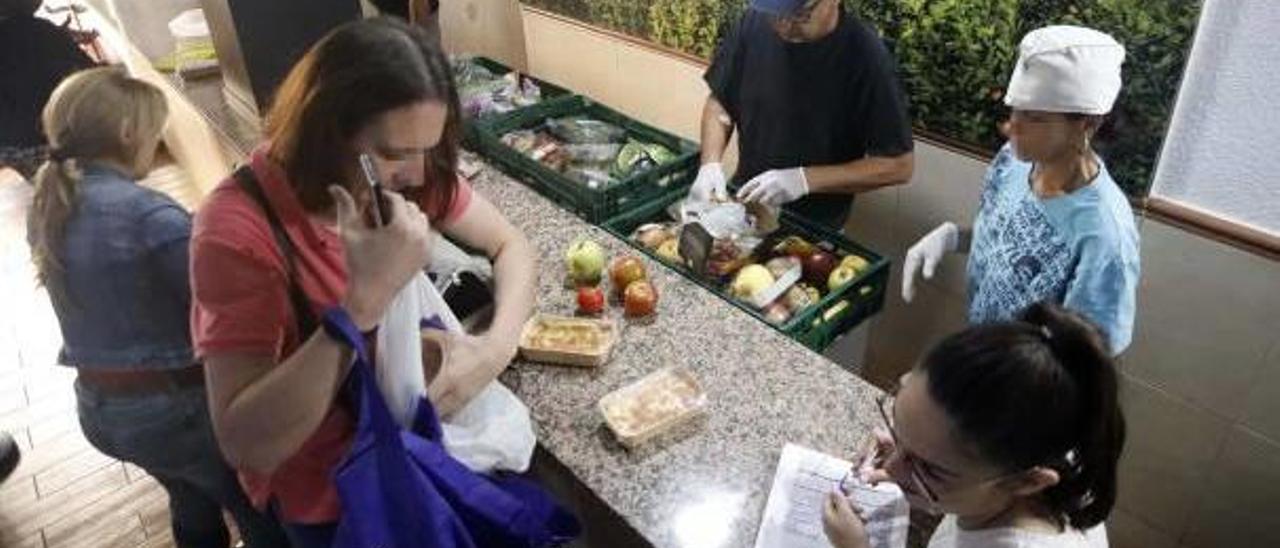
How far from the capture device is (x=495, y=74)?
3.66m

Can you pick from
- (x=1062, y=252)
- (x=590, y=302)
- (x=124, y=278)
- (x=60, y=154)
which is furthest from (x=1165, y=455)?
(x=60, y=154)

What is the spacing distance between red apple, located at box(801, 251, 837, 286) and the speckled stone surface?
331mm

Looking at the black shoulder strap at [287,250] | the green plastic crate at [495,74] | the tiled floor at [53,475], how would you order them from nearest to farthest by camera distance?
the black shoulder strap at [287,250] < the tiled floor at [53,475] < the green plastic crate at [495,74]

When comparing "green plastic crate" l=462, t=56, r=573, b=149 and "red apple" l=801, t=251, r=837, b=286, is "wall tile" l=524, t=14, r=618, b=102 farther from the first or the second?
"red apple" l=801, t=251, r=837, b=286

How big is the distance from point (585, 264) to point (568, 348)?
0.34 meters

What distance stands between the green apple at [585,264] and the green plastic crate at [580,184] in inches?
14.6

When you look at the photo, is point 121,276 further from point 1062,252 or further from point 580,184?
point 1062,252

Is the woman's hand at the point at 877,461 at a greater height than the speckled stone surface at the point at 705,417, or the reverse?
the woman's hand at the point at 877,461

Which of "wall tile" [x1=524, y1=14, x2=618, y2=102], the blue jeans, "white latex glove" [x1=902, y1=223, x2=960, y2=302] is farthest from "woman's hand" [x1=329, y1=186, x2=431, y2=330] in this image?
"wall tile" [x1=524, y1=14, x2=618, y2=102]

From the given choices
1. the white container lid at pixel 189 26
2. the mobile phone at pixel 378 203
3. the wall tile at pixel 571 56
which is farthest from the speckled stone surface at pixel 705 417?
the white container lid at pixel 189 26

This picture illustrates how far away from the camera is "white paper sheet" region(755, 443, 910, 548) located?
135 cm

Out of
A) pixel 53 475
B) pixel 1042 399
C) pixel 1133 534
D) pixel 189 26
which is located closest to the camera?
pixel 1042 399

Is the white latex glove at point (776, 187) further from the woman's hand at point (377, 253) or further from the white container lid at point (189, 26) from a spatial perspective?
the white container lid at point (189, 26)

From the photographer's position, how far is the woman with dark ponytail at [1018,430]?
1045mm
